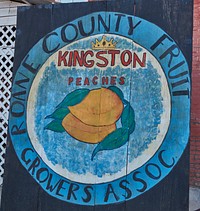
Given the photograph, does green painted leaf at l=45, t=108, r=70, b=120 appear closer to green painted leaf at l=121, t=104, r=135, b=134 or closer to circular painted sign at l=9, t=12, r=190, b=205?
circular painted sign at l=9, t=12, r=190, b=205

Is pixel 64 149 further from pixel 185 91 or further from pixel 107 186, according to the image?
pixel 185 91

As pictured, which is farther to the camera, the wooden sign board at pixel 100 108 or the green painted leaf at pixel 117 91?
the green painted leaf at pixel 117 91

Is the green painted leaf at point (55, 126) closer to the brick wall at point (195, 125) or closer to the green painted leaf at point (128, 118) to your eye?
the green painted leaf at point (128, 118)

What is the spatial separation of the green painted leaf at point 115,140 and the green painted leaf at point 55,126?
1.56 ft

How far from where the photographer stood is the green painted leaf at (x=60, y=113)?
160 inches

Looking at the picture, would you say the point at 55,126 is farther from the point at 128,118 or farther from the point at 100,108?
the point at 128,118

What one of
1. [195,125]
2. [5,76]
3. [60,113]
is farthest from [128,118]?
[5,76]

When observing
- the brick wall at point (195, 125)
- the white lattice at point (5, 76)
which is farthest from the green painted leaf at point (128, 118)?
the white lattice at point (5, 76)

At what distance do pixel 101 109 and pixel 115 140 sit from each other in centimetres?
38

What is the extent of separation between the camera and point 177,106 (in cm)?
377

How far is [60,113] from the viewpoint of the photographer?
4082mm

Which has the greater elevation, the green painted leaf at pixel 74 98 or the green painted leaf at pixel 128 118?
the green painted leaf at pixel 74 98

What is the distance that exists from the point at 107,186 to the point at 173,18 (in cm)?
194

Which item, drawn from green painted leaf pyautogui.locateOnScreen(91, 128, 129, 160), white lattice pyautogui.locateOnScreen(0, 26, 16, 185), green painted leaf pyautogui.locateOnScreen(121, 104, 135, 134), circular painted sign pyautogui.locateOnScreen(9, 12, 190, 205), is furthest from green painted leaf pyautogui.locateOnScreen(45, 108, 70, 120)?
white lattice pyautogui.locateOnScreen(0, 26, 16, 185)
